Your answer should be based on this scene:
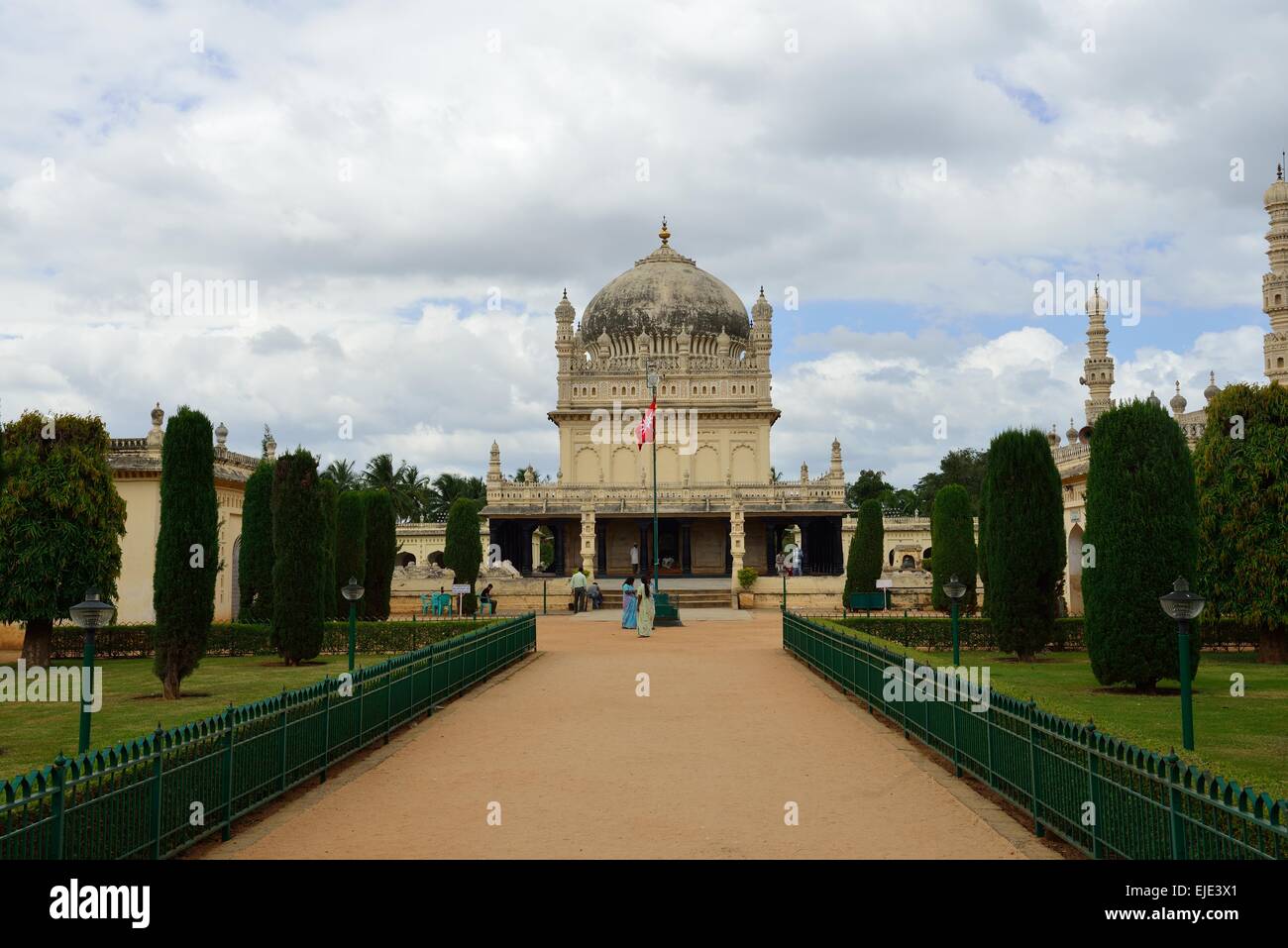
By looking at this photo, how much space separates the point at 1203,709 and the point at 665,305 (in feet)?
162

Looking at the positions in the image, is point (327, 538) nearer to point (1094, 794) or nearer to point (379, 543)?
point (379, 543)

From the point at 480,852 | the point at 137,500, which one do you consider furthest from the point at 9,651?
the point at 480,852

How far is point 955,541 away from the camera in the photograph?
35.5 metres

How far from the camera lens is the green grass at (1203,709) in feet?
35.3

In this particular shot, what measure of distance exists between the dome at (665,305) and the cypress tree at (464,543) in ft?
82.2

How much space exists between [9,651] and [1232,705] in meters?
27.0

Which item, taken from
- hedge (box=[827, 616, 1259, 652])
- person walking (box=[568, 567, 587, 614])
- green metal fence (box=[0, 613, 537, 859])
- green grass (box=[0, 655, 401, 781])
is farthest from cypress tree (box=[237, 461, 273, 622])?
hedge (box=[827, 616, 1259, 652])

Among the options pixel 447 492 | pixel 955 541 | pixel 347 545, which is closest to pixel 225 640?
pixel 347 545

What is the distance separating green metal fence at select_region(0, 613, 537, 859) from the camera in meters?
6.66

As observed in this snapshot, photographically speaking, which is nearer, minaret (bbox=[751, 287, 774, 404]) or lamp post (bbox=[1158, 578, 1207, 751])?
lamp post (bbox=[1158, 578, 1207, 751])

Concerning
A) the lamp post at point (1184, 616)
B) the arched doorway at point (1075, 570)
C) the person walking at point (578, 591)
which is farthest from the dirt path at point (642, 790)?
the person walking at point (578, 591)

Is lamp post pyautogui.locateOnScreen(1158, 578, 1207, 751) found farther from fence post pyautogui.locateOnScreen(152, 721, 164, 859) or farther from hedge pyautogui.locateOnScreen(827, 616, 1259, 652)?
hedge pyautogui.locateOnScreen(827, 616, 1259, 652)

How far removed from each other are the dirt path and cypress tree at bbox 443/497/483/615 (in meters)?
20.7

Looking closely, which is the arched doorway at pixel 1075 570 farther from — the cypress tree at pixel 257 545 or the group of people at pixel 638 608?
the cypress tree at pixel 257 545
